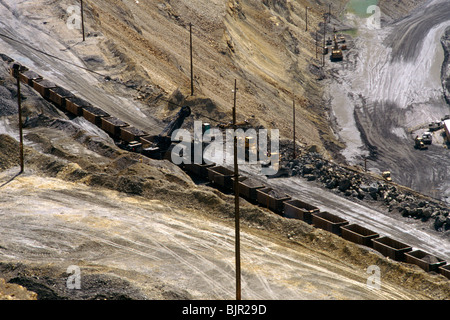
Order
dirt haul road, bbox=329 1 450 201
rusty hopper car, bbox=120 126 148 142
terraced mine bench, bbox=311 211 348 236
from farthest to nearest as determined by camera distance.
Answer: dirt haul road, bbox=329 1 450 201 → rusty hopper car, bbox=120 126 148 142 → terraced mine bench, bbox=311 211 348 236

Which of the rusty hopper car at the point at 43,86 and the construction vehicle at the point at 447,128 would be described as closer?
the rusty hopper car at the point at 43,86

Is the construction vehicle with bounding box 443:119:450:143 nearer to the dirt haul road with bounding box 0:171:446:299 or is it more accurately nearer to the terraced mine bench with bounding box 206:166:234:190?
the terraced mine bench with bounding box 206:166:234:190

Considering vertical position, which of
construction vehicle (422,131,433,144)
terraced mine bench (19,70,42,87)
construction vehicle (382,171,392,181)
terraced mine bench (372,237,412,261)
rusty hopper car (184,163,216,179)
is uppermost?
terraced mine bench (19,70,42,87)

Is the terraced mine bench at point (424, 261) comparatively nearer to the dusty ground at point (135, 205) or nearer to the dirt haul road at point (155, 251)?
the dusty ground at point (135, 205)

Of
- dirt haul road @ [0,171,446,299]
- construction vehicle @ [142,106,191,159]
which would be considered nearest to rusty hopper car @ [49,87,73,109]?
construction vehicle @ [142,106,191,159]

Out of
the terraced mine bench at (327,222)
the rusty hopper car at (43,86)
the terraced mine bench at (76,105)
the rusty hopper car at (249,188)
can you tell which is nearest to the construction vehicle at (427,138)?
the rusty hopper car at (249,188)

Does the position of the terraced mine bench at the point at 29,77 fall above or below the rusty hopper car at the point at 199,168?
above

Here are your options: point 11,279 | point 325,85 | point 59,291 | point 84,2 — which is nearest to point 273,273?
point 59,291
